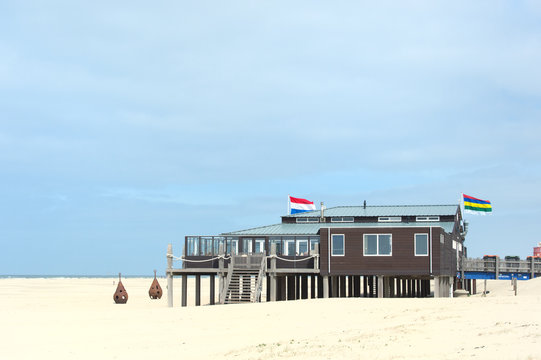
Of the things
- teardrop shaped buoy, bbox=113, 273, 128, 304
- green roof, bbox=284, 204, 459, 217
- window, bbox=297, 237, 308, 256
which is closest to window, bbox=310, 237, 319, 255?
window, bbox=297, 237, 308, 256

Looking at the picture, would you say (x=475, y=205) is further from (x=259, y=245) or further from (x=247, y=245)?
(x=247, y=245)

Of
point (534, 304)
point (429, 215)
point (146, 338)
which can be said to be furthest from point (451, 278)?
point (146, 338)

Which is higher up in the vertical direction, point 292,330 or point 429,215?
point 429,215

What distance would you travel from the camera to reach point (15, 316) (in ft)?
114

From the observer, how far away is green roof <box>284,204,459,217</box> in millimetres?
52316

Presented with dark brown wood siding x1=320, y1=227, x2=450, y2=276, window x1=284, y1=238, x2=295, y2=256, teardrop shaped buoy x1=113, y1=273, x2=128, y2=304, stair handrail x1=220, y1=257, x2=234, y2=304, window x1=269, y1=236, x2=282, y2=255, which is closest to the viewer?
stair handrail x1=220, y1=257, x2=234, y2=304

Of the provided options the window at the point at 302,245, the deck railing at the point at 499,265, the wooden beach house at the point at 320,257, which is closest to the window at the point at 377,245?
the wooden beach house at the point at 320,257

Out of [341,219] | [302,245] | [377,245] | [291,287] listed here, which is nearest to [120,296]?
[291,287]

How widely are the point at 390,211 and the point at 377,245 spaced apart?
45.8 ft

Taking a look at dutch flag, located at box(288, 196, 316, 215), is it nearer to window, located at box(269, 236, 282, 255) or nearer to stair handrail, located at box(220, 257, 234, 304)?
window, located at box(269, 236, 282, 255)

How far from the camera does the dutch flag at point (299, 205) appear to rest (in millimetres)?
55688

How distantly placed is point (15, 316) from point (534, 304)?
24.9 meters

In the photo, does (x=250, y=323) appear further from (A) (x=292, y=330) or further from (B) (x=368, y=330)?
(B) (x=368, y=330)

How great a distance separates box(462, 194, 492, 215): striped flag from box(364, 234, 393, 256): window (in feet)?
73.9
